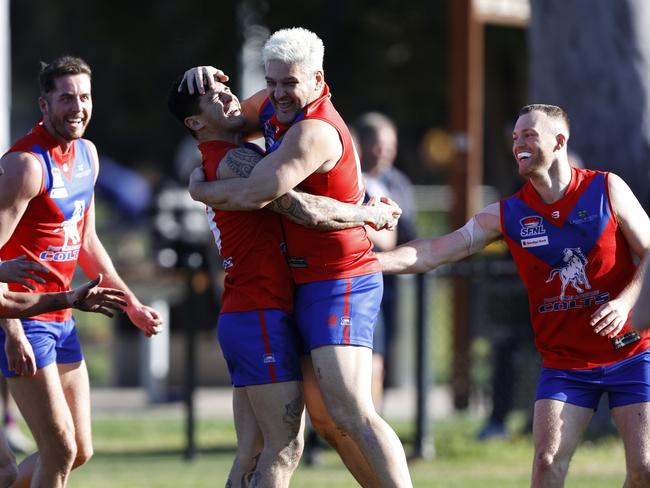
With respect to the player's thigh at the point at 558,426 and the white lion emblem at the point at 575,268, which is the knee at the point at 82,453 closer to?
the player's thigh at the point at 558,426

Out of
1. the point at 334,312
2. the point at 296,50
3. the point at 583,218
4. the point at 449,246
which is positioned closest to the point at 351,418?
the point at 334,312

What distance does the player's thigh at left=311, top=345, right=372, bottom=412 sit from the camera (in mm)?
6195

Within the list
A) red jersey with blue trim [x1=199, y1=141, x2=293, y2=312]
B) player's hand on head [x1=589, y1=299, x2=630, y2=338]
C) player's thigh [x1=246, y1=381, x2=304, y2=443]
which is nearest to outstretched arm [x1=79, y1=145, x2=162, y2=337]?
red jersey with blue trim [x1=199, y1=141, x2=293, y2=312]

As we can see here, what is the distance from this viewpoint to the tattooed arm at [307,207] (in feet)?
20.1

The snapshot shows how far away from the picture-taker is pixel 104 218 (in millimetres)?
33031

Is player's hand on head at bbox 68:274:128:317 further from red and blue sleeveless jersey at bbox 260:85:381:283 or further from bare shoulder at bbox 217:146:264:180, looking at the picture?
red and blue sleeveless jersey at bbox 260:85:381:283

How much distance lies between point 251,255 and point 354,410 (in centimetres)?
89

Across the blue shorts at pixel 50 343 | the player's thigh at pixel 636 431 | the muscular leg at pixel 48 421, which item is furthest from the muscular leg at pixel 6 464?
the player's thigh at pixel 636 431

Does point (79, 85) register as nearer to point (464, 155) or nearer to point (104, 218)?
point (464, 155)

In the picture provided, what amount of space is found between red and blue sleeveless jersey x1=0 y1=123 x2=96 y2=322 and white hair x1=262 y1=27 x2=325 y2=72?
1202mm

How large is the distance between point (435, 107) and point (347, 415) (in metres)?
18.2

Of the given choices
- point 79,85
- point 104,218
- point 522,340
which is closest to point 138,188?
point 104,218

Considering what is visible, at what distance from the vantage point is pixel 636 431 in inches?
249

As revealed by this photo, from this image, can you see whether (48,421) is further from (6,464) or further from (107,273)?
(107,273)
